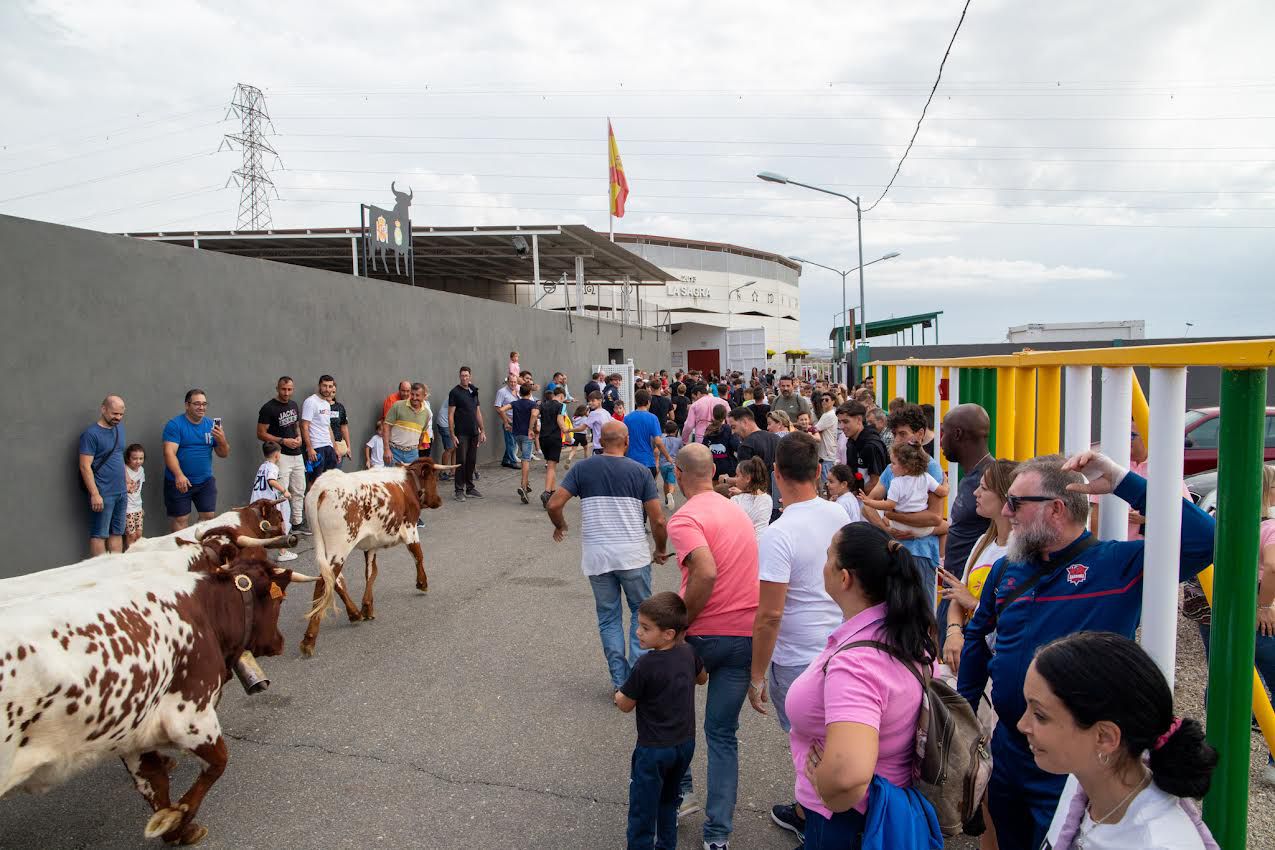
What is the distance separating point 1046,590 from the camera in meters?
2.69

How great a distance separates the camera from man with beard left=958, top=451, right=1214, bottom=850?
2613mm

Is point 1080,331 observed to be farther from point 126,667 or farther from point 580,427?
point 126,667

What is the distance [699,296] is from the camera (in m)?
58.0

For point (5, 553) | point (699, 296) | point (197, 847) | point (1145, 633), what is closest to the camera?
point (1145, 633)

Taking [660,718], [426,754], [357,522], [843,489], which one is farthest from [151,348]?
[660,718]

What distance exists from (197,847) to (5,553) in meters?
4.99

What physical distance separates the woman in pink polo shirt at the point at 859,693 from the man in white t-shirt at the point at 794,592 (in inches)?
35.1

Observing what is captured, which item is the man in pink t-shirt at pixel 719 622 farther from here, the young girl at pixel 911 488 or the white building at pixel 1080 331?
Answer: the white building at pixel 1080 331

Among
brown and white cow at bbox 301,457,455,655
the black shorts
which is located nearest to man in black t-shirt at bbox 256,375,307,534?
brown and white cow at bbox 301,457,455,655

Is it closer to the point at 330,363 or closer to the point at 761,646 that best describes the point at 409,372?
the point at 330,363

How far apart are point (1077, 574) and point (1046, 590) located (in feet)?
0.36

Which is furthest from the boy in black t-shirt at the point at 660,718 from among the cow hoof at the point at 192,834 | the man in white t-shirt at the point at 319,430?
the man in white t-shirt at the point at 319,430

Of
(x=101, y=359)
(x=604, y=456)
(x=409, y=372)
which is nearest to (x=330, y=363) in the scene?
(x=409, y=372)

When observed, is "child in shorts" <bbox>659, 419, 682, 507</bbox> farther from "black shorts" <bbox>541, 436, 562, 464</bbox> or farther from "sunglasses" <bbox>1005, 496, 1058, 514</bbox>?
"sunglasses" <bbox>1005, 496, 1058, 514</bbox>
